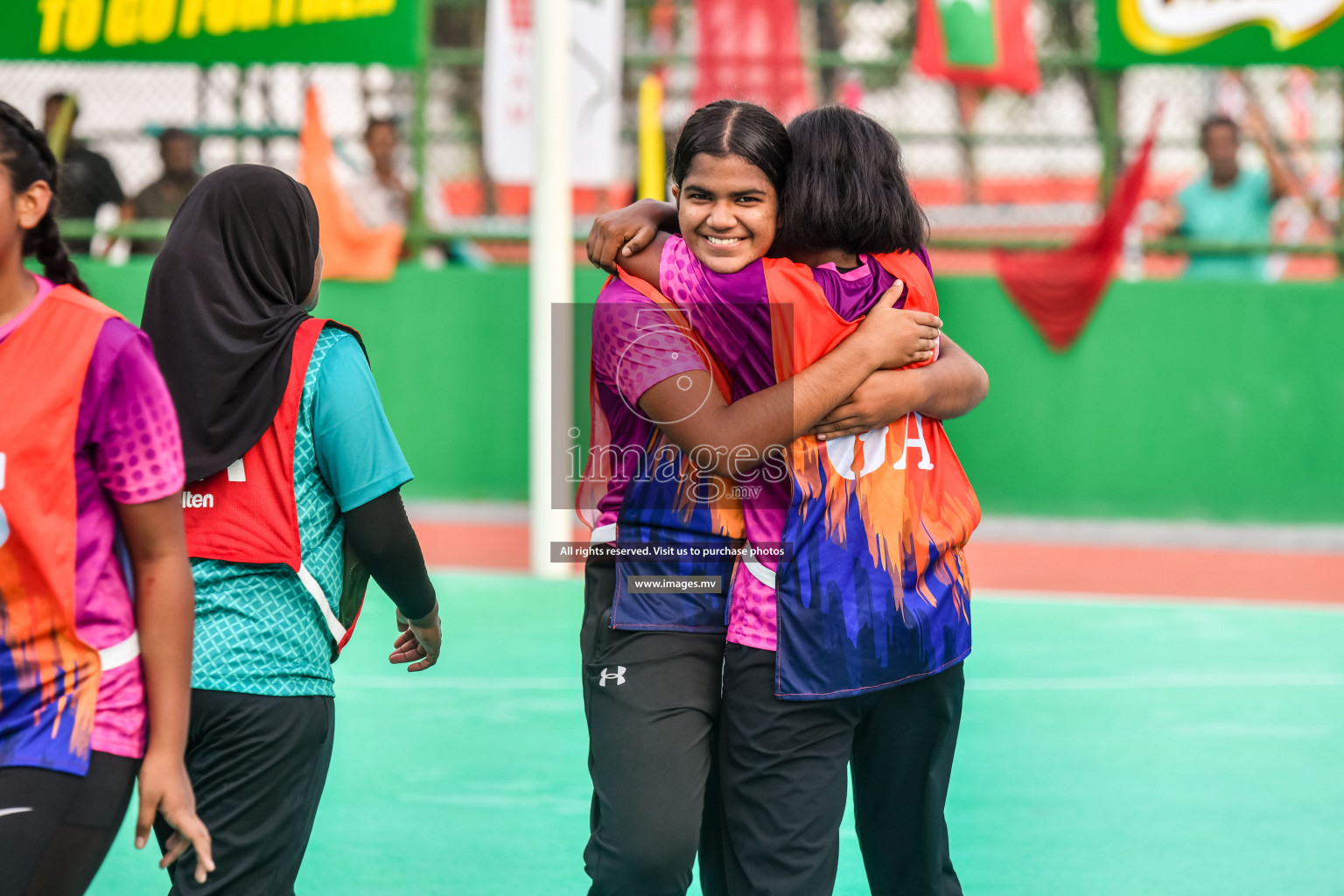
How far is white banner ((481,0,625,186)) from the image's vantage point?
35.0 ft

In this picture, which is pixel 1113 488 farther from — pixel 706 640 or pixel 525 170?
pixel 706 640

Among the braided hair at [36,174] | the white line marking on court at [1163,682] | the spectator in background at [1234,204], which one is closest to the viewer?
the braided hair at [36,174]

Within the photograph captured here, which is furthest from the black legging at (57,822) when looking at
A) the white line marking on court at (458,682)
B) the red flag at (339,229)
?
the red flag at (339,229)

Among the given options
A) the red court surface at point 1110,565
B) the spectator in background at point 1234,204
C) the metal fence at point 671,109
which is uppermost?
the metal fence at point 671,109

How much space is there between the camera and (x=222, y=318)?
9.35ft

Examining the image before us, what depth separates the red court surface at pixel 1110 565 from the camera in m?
9.61

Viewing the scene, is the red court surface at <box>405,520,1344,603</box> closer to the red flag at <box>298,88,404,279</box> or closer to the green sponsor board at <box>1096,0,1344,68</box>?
the red flag at <box>298,88,404,279</box>

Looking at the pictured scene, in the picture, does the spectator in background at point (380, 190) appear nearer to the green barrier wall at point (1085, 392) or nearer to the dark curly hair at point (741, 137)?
the green barrier wall at point (1085, 392)

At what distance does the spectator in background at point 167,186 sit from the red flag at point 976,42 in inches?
224

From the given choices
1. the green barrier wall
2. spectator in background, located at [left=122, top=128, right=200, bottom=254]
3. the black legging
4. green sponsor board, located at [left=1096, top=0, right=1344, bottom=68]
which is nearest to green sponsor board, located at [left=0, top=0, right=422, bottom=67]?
spectator in background, located at [left=122, top=128, right=200, bottom=254]

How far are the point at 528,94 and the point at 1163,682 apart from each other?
21.5 ft

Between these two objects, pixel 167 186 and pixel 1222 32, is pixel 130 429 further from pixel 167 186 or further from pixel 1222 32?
pixel 1222 32

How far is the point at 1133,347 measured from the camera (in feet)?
38.3

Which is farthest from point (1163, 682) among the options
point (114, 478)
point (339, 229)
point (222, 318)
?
point (339, 229)
